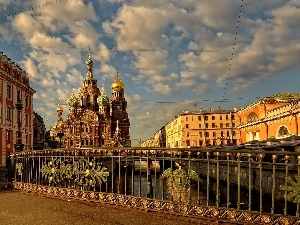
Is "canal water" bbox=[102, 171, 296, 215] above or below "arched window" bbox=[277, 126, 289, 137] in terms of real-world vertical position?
below

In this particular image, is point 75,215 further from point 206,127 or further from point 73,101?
point 73,101

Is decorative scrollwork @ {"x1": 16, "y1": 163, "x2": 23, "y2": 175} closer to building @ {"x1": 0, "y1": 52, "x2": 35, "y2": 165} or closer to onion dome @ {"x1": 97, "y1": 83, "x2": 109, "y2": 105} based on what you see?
building @ {"x1": 0, "y1": 52, "x2": 35, "y2": 165}

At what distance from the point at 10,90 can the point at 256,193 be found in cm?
2717

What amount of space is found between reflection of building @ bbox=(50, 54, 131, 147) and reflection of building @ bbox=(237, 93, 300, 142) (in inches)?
1448

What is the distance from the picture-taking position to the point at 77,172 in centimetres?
985

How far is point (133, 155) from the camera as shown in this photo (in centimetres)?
880

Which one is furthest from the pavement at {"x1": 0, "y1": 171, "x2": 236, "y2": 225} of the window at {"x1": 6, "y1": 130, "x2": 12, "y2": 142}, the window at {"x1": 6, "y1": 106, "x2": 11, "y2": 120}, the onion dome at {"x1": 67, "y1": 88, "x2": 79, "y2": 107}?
the onion dome at {"x1": 67, "y1": 88, "x2": 79, "y2": 107}

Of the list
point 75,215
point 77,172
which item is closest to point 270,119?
point 77,172

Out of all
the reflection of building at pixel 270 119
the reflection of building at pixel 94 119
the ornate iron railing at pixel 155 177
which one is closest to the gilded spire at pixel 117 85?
the reflection of building at pixel 94 119

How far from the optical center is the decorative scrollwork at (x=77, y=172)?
30.7 feet

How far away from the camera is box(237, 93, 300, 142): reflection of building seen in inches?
1253

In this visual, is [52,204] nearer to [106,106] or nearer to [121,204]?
[121,204]

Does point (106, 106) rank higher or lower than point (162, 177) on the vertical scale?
higher

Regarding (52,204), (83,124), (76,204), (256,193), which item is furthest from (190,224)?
(83,124)
